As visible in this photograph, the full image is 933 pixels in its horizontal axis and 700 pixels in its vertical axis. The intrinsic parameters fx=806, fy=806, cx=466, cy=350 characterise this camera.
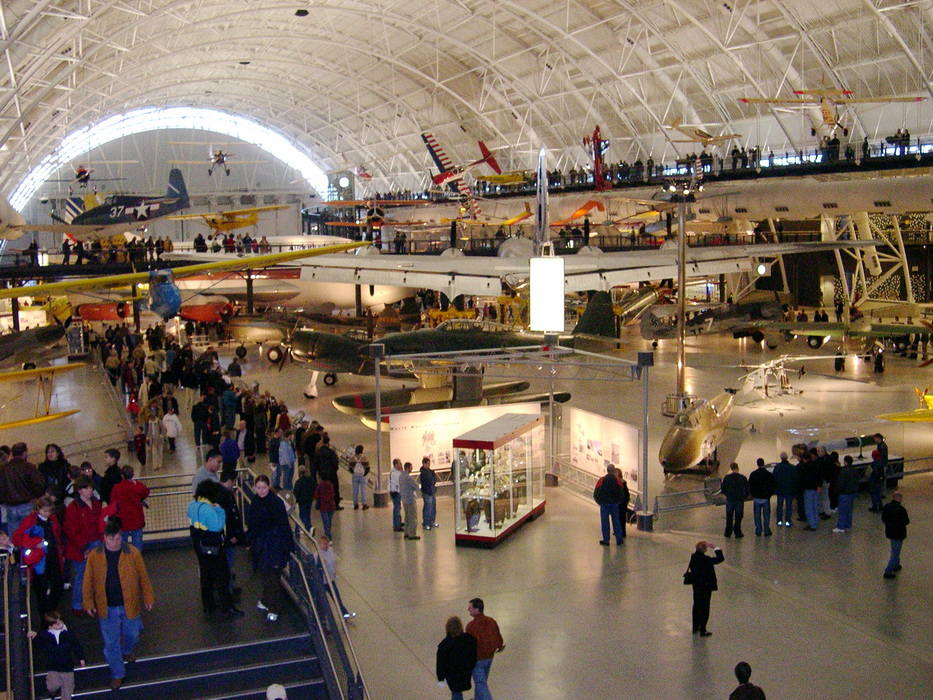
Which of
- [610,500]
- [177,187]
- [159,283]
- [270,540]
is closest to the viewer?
[270,540]

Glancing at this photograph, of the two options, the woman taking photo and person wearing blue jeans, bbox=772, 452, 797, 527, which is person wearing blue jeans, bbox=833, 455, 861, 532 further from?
the woman taking photo

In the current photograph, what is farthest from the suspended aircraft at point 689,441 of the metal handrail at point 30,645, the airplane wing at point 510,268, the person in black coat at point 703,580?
the metal handrail at point 30,645

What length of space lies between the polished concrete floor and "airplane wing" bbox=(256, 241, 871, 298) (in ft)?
30.0

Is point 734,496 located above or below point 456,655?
below

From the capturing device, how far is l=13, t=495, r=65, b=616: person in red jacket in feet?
22.6

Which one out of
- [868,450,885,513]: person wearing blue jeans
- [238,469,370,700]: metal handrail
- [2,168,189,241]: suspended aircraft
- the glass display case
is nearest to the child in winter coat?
[238,469,370,700]: metal handrail

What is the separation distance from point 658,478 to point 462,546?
212 inches

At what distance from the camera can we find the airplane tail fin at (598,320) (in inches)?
904

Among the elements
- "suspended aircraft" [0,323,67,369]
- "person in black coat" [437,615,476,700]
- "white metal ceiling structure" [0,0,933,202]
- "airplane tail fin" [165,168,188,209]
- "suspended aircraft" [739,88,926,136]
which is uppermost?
"white metal ceiling structure" [0,0,933,202]

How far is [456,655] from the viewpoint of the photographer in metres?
6.35

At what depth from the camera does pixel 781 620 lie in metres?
8.88

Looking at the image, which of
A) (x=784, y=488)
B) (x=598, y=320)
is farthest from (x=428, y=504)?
(x=598, y=320)

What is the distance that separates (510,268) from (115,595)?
1823cm

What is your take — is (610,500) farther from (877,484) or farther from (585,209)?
(585,209)
